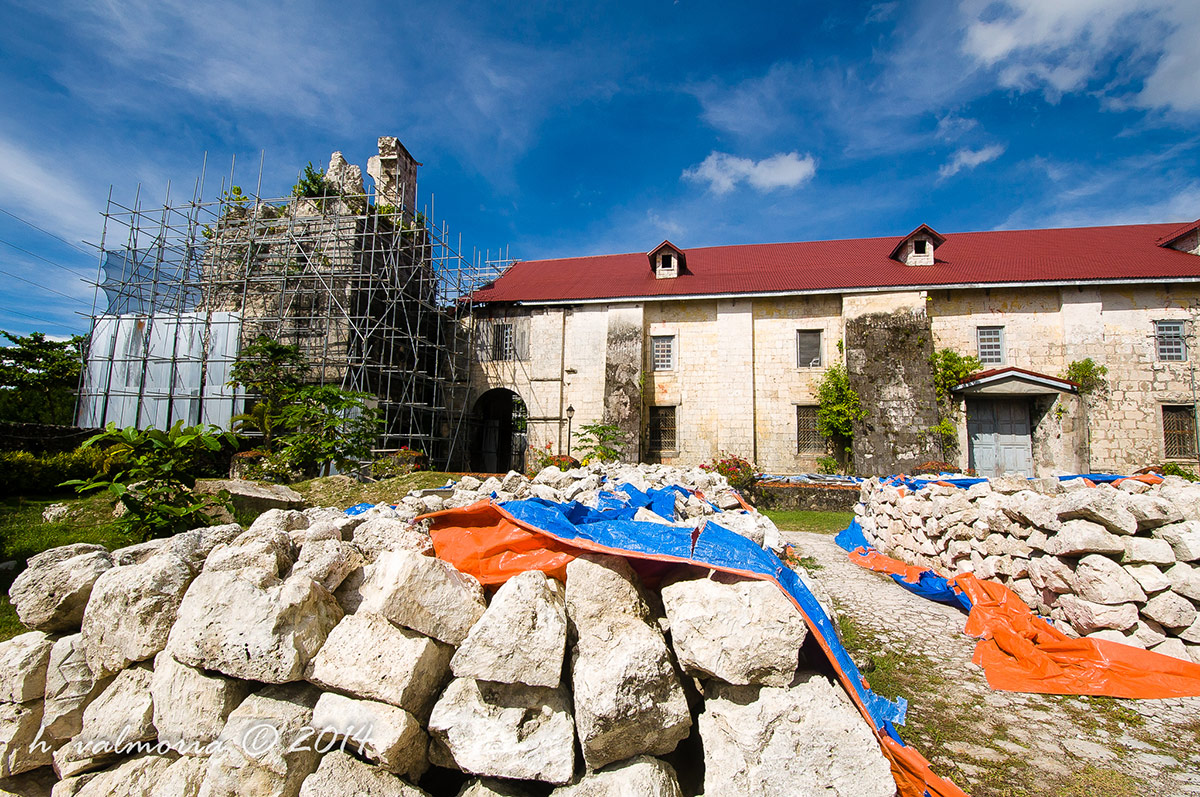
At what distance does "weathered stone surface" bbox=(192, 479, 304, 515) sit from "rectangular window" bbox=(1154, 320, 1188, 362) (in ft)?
72.0

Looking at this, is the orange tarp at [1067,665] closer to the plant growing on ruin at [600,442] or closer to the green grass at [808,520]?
the green grass at [808,520]

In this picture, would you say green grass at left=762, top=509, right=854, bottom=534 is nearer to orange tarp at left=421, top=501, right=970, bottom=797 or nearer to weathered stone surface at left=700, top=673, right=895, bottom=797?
orange tarp at left=421, top=501, right=970, bottom=797

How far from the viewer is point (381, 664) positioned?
2.55 metres

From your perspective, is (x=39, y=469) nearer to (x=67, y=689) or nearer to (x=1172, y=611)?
(x=67, y=689)

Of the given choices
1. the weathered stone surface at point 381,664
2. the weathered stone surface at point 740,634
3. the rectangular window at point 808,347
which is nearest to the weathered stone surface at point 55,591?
the weathered stone surface at point 381,664

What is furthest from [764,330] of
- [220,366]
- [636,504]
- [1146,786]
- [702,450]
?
[220,366]

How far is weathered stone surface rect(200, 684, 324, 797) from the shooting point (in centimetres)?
245

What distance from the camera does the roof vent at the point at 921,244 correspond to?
58.1ft

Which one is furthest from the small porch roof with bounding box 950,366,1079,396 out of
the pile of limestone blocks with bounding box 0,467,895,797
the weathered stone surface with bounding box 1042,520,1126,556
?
the pile of limestone blocks with bounding box 0,467,895,797

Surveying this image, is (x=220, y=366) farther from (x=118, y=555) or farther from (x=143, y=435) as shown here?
(x=118, y=555)

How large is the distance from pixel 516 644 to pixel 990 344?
18.9m

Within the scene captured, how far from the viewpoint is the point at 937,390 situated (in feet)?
52.7

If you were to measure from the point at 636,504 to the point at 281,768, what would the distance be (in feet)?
9.29

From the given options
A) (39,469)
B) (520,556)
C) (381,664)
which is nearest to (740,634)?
(520,556)
